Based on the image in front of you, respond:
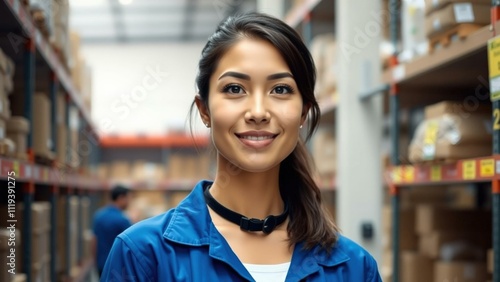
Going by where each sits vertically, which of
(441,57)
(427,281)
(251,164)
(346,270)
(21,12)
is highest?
(21,12)

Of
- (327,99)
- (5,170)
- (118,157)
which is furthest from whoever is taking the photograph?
(118,157)

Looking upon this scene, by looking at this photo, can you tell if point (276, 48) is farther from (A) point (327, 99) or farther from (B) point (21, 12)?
(A) point (327, 99)

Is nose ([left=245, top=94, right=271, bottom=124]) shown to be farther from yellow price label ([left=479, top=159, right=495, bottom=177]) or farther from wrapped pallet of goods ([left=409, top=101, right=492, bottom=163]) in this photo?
wrapped pallet of goods ([left=409, top=101, right=492, bottom=163])

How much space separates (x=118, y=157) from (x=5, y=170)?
9.23 m

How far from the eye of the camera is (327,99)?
503cm

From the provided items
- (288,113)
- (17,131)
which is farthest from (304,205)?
(17,131)

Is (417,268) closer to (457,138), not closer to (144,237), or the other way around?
(457,138)

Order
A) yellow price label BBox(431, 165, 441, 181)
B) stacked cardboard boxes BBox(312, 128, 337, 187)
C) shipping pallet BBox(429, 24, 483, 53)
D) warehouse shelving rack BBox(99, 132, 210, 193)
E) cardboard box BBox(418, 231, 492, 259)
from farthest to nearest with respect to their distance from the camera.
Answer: warehouse shelving rack BBox(99, 132, 210, 193) < stacked cardboard boxes BBox(312, 128, 337, 187) < cardboard box BBox(418, 231, 492, 259) < yellow price label BBox(431, 165, 441, 181) < shipping pallet BBox(429, 24, 483, 53)

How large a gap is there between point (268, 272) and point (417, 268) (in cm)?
232

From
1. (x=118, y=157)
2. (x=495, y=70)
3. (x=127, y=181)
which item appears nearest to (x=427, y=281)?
(x=495, y=70)

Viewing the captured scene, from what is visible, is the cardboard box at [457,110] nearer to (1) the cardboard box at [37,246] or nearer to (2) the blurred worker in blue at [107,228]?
(1) the cardboard box at [37,246]

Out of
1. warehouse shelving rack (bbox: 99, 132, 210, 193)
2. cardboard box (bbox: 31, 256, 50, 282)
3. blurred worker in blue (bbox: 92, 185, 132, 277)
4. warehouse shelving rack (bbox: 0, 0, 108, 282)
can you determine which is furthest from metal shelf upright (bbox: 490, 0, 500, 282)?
warehouse shelving rack (bbox: 99, 132, 210, 193)

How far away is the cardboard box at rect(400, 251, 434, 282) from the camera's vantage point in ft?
11.9

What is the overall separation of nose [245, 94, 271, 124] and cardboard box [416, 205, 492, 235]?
227cm
